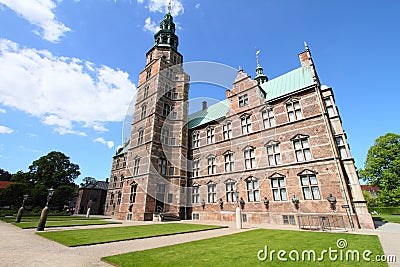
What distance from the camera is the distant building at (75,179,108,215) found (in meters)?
43.0

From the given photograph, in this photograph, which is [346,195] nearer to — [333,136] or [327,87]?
[333,136]

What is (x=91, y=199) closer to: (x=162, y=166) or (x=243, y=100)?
(x=162, y=166)

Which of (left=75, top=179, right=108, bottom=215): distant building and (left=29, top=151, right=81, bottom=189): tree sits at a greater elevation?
(left=29, top=151, right=81, bottom=189): tree

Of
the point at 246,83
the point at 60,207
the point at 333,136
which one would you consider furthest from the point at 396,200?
the point at 60,207

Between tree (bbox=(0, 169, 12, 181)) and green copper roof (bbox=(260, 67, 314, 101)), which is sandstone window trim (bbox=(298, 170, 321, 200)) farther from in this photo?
tree (bbox=(0, 169, 12, 181))

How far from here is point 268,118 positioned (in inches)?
768

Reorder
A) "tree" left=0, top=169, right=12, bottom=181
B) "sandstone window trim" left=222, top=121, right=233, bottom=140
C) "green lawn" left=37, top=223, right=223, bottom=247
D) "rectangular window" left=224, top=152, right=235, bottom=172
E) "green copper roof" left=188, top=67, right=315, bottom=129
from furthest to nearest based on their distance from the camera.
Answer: "tree" left=0, top=169, right=12, bottom=181 < "sandstone window trim" left=222, top=121, right=233, bottom=140 < "rectangular window" left=224, top=152, right=235, bottom=172 < "green copper roof" left=188, top=67, right=315, bottom=129 < "green lawn" left=37, top=223, right=223, bottom=247

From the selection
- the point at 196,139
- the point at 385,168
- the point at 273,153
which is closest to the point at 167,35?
the point at 196,139

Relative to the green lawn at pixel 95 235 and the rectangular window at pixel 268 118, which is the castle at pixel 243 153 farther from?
the green lawn at pixel 95 235

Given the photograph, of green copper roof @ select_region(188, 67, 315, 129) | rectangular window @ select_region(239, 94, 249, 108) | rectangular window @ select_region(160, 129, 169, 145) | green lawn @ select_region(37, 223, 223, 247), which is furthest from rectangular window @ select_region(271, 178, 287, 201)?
rectangular window @ select_region(160, 129, 169, 145)

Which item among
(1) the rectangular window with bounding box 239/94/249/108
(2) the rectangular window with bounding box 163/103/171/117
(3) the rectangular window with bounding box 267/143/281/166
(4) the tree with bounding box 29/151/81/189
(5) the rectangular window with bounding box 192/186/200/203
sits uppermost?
(2) the rectangular window with bounding box 163/103/171/117

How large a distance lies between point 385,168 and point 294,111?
2691 cm

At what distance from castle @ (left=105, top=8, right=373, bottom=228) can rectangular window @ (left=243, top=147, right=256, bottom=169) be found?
105 mm

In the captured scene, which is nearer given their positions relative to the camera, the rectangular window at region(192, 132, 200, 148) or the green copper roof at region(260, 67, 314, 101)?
the green copper roof at region(260, 67, 314, 101)
